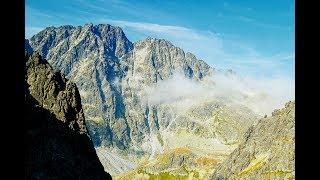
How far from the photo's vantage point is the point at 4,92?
273 inches

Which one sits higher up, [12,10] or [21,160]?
[12,10]
